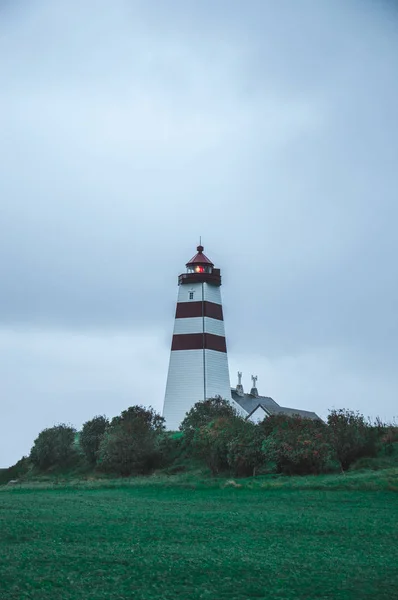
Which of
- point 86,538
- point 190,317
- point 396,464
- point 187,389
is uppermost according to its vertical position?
point 190,317

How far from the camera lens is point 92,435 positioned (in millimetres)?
50312

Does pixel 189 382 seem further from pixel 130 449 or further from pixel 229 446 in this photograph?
pixel 229 446

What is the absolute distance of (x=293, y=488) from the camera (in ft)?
86.2

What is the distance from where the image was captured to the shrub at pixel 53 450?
52022mm

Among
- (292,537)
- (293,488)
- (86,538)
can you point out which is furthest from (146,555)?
(293,488)

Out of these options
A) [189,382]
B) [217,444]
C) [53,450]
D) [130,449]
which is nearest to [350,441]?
[217,444]

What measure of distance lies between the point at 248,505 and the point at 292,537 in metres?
7.13

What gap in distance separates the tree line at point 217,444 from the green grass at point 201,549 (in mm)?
10184

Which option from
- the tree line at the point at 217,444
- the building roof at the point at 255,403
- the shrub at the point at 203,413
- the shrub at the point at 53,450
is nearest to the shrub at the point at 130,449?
the tree line at the point at 217,444

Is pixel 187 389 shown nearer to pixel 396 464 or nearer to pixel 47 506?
pixel 396 464

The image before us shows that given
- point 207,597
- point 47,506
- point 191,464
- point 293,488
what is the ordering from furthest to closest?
point 191,464 → point 293,488 → point 47,506 → point 207,597

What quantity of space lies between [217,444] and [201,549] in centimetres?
2445

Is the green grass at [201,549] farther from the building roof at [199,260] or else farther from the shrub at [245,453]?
the building roof at [199,260]

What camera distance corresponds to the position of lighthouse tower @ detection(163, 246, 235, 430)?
53.6 meters
